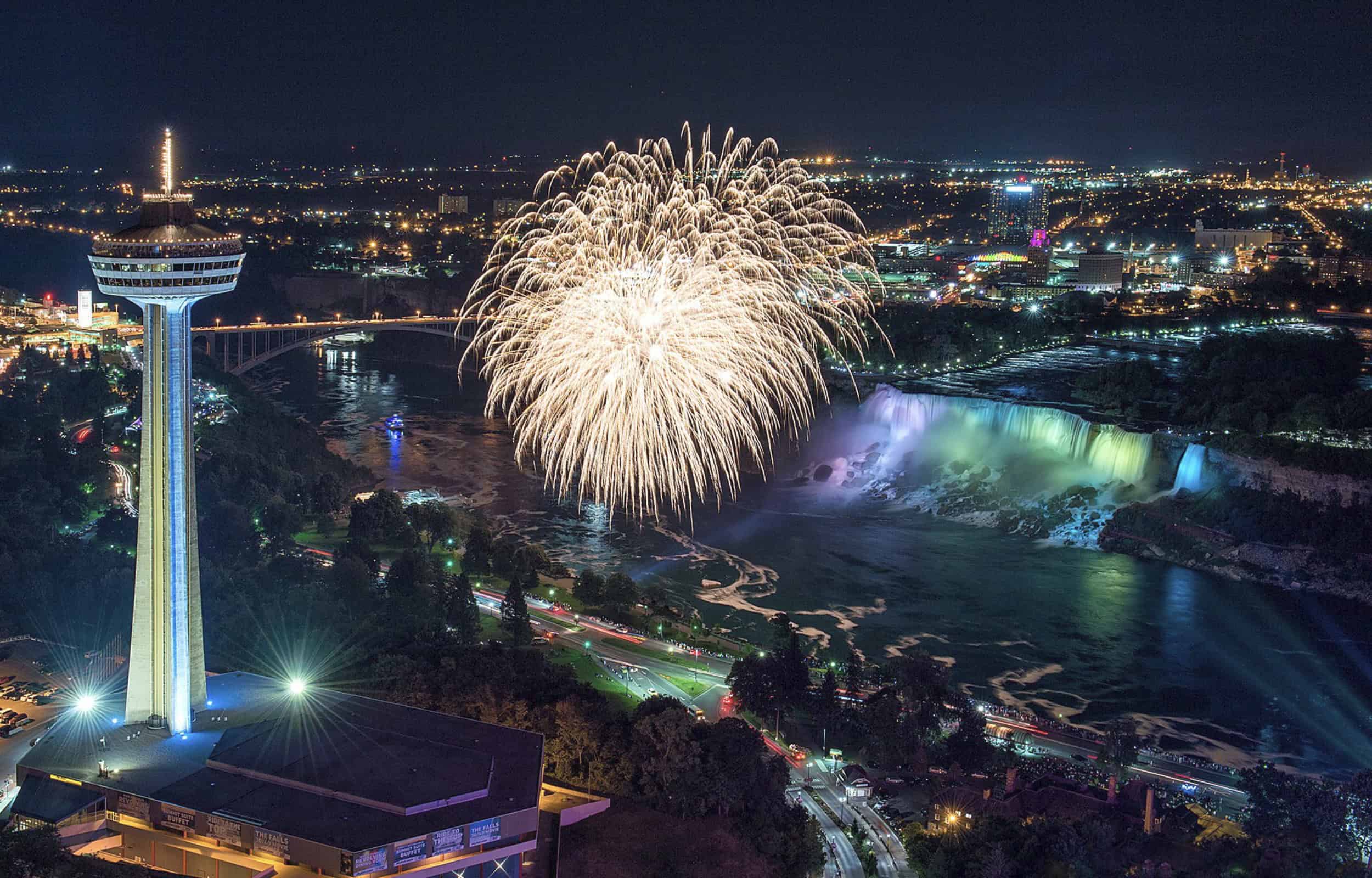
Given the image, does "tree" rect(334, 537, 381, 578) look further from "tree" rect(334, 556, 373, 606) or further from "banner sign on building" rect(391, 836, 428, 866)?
"banner sign on building" rect(391, 836, 428, 866)

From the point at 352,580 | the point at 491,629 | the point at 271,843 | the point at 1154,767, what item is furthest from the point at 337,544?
the point at 1154,767

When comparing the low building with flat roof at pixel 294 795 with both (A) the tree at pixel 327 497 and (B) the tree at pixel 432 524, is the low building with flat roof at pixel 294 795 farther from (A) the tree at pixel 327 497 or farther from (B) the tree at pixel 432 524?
(A) the tree at pixel 327 497

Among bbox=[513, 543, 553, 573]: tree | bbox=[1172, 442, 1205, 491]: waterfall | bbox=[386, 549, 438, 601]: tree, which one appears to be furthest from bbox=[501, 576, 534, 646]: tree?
bbox=[1172, 442, 1205, 491]: waterfall

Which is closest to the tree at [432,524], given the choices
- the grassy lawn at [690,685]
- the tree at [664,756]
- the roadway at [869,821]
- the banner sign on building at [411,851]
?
the grassy lawn at [690,685]

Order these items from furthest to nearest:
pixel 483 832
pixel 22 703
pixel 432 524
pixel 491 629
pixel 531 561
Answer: pixel 432 524 < pixel 531 561 < pixel 491 629 < pixel 22 703 < pixel 483 832

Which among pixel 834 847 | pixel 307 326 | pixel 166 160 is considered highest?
pixel 166 160

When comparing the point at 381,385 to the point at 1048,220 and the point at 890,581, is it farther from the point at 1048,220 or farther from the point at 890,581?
the point at 1048,220

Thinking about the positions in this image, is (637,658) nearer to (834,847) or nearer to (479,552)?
(479,552)
